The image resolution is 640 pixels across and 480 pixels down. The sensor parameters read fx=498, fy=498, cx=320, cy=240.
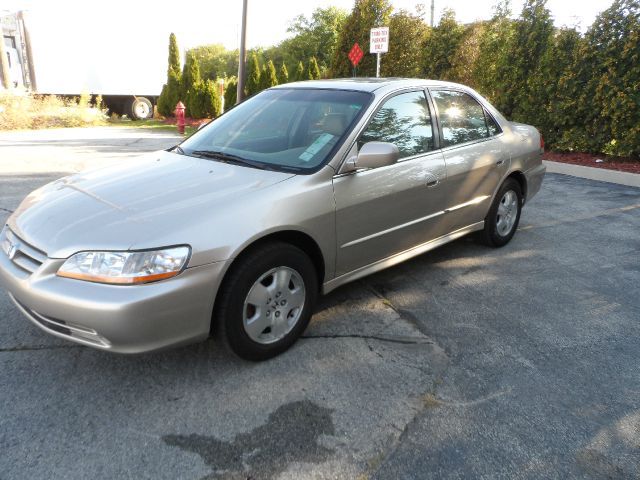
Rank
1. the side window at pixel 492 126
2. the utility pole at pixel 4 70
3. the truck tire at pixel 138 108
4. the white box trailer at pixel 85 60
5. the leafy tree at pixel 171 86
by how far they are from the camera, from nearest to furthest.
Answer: the side window at pixel 492 126 < the utility pole at pixel 4 70 < the white box trailer at pixel 85 60 < the leafy tree at pixel 171 86 < the truck tire at pixel 138 108

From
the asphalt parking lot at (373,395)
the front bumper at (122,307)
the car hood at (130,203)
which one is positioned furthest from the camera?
the car hood at (130,203)

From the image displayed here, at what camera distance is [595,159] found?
963cm

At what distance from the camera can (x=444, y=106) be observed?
4.17m

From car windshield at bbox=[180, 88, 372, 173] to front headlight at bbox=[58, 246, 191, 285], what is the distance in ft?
3.39

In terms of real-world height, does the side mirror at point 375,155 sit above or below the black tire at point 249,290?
above

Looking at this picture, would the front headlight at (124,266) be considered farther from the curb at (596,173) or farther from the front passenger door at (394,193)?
the curb at (596,173)

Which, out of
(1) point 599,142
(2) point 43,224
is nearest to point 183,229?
(2) point 43,224

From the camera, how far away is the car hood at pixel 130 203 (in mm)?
2479

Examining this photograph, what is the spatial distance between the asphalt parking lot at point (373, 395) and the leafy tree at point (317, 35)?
63.2 m

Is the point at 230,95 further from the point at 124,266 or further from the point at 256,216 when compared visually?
the point at 124,266

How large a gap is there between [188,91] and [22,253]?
1755 cm

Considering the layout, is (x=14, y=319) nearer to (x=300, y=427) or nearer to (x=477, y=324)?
(x=300, y=427)

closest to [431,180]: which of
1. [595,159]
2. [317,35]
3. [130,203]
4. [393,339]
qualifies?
[393,339]

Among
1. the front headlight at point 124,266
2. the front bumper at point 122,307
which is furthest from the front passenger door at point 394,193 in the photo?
the front headlight at point 124,266
